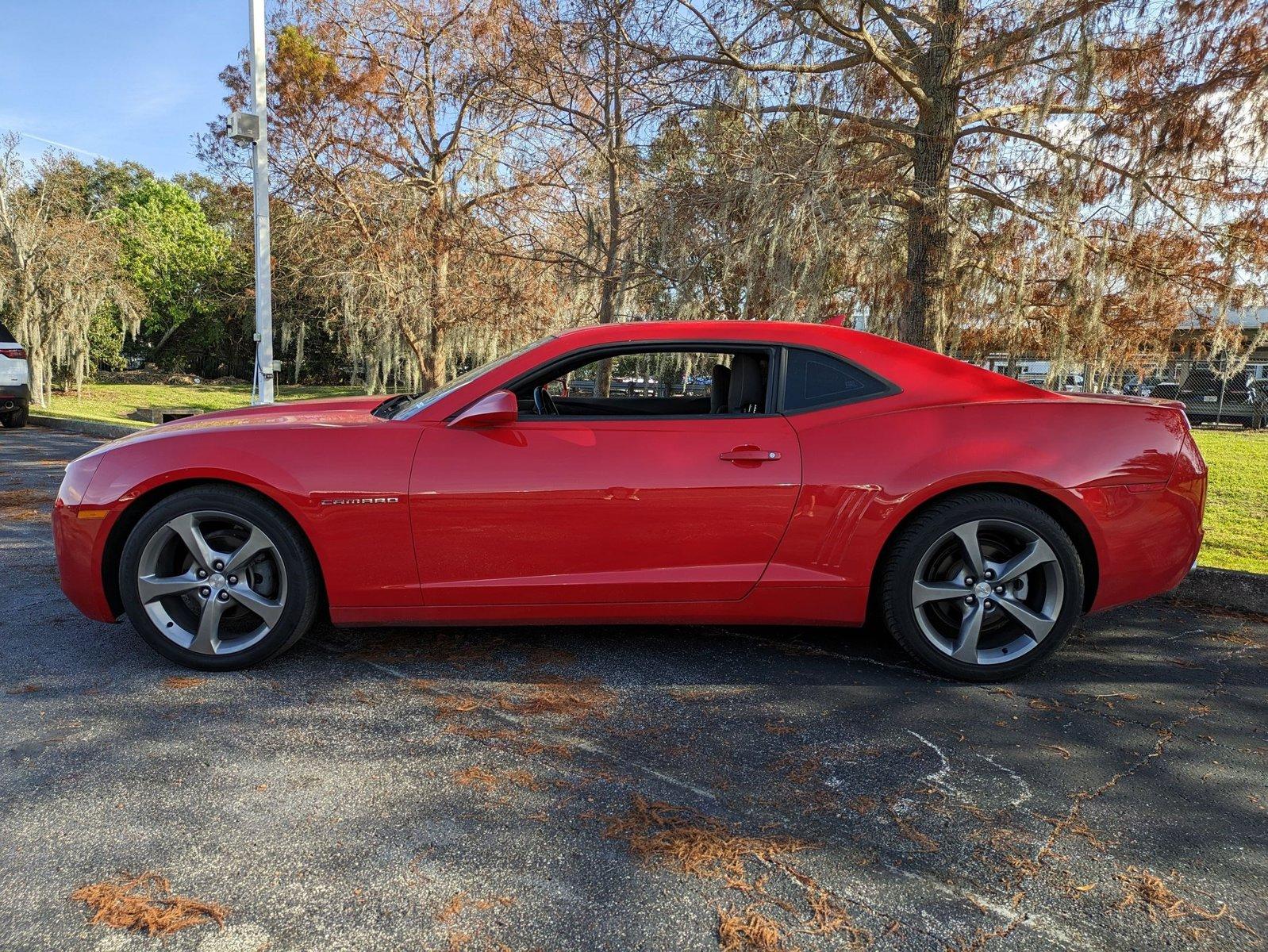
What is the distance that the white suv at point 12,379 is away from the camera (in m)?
11.8

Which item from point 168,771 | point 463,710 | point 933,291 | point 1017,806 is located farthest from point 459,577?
→ point 933,291

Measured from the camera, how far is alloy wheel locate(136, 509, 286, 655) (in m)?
3.14

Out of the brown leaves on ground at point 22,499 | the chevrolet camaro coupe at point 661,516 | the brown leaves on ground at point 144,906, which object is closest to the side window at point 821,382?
the chevrolet camaro coupe at point 661,516

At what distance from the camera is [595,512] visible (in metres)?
A: 3.09

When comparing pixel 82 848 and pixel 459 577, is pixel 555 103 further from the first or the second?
pixel 82 848

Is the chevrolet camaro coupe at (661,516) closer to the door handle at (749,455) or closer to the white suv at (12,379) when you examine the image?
the door handle at (749,455)

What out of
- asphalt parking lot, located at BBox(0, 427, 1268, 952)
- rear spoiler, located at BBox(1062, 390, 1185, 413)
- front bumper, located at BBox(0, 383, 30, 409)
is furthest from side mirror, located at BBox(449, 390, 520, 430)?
front bumper, located at BBox(0, 383, 30, 409)

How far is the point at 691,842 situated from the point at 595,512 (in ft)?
4.39

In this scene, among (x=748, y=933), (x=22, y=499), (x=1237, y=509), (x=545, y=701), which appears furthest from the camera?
(x=1237, y=509)

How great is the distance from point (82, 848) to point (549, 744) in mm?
1276

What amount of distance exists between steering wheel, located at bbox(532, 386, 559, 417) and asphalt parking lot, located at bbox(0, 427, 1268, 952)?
106cm

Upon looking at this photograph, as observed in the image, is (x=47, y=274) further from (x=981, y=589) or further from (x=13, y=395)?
(x=981, y=589)

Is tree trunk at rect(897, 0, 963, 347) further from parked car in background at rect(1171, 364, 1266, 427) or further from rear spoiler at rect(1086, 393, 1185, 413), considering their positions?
parked car in background at rect(1171, 364, 1266, 427)

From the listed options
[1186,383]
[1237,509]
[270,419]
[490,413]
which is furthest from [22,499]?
[1186,383]
